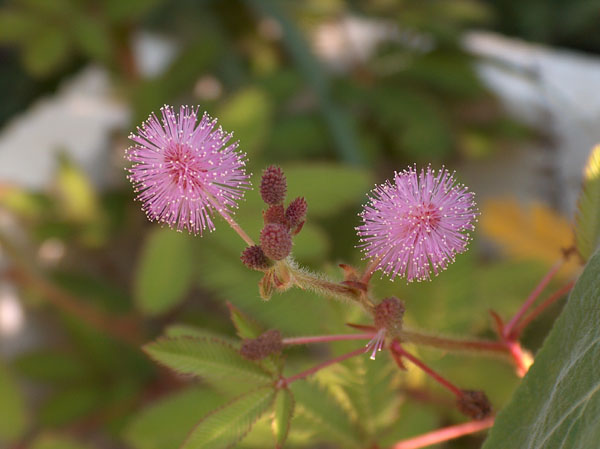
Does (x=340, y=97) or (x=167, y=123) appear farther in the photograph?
(x=340, y=97)

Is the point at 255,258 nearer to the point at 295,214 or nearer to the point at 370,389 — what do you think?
the point at 295,214

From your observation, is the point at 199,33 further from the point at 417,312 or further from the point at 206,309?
the point at 417,312

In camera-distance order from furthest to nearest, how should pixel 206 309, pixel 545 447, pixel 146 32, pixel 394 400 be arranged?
pixel 146 32, pixel 206 309, pixel 394 400, pixel 545 447

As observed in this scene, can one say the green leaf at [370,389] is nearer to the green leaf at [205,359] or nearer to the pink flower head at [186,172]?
the green leaf at [205,359]

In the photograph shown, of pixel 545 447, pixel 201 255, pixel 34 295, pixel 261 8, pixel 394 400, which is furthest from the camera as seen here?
pixel 261 8

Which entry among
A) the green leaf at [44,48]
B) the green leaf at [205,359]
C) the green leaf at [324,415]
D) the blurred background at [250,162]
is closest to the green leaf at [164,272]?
the blurred background at [250,162]

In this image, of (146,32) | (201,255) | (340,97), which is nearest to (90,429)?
(201,255)
